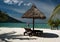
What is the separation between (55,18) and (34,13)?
195cm

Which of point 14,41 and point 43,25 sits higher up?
point 43,25

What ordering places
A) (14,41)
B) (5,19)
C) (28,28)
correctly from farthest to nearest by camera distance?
(5,19) → (28,28) → (14,41)

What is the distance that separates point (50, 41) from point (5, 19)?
4698 mm

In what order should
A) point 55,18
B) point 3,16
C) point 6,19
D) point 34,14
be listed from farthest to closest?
point 3,16 → point 6,19 → point 55,18 → point 34,14

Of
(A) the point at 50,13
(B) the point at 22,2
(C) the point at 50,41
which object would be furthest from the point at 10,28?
(C) the point at 50,41

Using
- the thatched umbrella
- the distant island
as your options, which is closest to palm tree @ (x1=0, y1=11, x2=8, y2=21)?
the distant island

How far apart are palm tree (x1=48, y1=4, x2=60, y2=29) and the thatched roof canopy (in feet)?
3.78

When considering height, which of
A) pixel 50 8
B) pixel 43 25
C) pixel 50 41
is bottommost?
pixel 50 41

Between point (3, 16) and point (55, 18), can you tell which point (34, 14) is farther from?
point (3, 16)

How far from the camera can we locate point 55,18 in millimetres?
15156

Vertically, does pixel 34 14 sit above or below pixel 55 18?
above

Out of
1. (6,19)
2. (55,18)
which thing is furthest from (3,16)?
(55,18)

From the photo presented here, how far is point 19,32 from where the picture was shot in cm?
1468

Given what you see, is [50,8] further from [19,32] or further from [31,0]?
[19,32]
